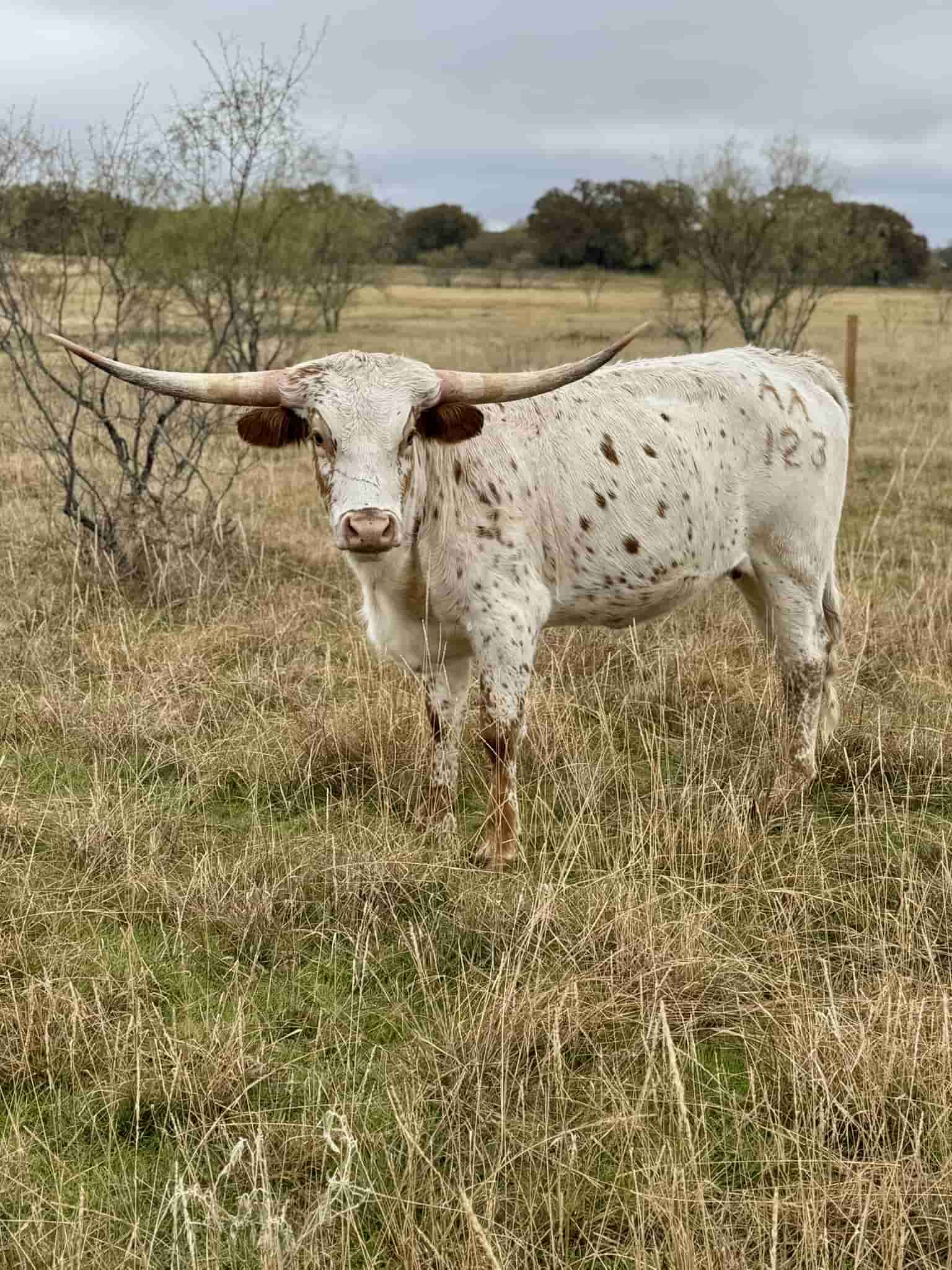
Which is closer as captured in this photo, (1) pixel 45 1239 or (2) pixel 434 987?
(1) pixel 45 1239

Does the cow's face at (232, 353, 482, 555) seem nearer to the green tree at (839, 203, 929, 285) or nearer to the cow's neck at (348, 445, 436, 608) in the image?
the cow's neck at (348, 445, 436, 608)

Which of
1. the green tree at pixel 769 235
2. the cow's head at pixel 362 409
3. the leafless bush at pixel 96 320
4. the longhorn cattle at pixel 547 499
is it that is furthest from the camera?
the green tree at pixel 769 235

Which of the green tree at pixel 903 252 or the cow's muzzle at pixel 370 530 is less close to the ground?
the green tree at pixel 903 252

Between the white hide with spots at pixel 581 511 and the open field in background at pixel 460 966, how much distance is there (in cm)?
46

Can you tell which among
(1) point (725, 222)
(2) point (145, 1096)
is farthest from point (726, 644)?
(1) point (725, 222)

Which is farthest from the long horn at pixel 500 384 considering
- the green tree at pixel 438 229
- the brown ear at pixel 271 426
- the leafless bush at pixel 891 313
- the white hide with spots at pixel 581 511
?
the green tree at pixel 438 229

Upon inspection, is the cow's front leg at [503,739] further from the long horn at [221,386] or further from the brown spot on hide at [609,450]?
the long horn at [221,386]

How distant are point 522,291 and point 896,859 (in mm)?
61561

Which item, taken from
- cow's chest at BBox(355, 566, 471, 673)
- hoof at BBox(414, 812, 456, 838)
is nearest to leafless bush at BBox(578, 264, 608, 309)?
cow's chest at BBox(355, 566, 471, 673)

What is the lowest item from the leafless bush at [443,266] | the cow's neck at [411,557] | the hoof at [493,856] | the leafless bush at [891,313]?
the hoof at [493,856]

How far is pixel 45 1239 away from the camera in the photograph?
235 cm

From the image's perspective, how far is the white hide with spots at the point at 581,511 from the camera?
12.3 feet

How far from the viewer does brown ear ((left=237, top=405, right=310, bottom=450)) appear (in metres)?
3.85

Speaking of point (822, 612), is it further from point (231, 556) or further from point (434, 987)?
point (231, 556)
